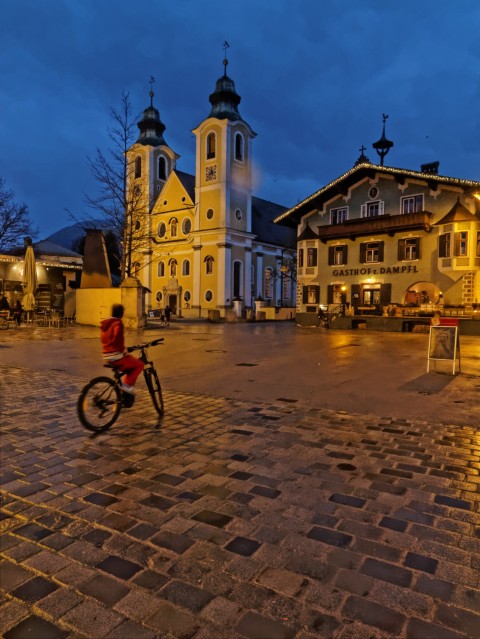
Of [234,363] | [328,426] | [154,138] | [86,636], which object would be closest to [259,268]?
[154,138]

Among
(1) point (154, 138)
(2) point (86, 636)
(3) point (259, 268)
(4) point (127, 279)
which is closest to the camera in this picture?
(2) point (86, 636)

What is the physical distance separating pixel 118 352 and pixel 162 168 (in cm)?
5939

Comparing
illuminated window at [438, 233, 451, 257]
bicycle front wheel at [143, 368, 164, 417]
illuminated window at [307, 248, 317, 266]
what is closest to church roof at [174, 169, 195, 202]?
illuminated window at [307, 248, 317, 266]

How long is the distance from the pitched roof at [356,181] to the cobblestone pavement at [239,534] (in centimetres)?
2847

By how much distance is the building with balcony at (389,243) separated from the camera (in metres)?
29.4

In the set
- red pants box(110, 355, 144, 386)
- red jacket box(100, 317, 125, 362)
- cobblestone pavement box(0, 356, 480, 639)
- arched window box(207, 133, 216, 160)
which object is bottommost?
cobblestone pavement box(0, 356, 480, 639)

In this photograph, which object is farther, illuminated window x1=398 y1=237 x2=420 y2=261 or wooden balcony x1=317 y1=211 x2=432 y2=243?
illuminated window x1=398 y1=237 x2=420 y2=261

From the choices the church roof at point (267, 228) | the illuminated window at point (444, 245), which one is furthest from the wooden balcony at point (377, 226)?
the church roof at point (267, 228)

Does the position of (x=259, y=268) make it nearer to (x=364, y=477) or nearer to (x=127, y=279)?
(x=127, y=279)

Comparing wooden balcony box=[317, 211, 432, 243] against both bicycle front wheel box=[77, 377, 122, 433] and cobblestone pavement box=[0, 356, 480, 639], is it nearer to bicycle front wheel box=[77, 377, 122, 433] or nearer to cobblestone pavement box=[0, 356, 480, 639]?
cobblestone pavement box=[0, 356, 480, 639]

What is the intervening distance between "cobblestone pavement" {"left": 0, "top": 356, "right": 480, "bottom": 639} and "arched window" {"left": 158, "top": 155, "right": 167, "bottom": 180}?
59.3 m

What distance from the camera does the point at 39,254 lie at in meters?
32.2

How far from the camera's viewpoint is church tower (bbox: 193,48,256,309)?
49.3m

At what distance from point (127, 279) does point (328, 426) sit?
19.0 m
